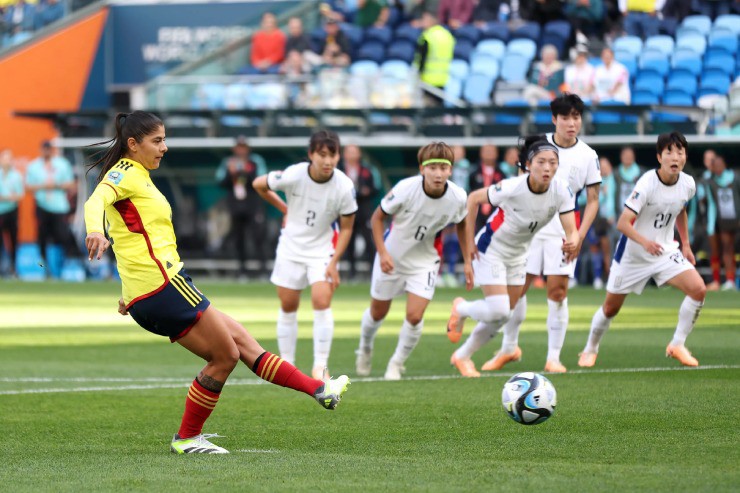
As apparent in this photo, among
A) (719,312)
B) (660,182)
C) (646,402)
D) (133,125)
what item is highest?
(133,125)

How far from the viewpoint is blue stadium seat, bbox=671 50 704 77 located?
80.6ft

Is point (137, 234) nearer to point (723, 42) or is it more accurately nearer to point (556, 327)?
point (556, 327)

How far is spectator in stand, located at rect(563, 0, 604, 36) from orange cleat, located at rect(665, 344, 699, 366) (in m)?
15.5

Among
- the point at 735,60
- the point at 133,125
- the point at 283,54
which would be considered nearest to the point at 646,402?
the point at 133,125

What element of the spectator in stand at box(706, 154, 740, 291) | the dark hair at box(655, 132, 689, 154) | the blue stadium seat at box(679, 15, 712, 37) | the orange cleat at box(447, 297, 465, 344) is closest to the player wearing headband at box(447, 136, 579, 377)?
the orange cleat at box(447, 297, 465, 344)

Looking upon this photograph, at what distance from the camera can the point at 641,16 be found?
1014 inches

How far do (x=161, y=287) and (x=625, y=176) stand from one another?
629 inches

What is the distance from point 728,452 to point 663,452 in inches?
13.1

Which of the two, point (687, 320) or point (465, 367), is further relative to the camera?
point (687, 320)

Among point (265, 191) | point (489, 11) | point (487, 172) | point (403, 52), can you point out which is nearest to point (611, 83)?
point (487, 172)

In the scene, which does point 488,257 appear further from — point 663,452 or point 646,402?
point 663,452

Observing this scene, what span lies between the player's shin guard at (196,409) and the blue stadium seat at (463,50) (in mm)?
20136

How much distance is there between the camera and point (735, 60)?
24578 millimetres

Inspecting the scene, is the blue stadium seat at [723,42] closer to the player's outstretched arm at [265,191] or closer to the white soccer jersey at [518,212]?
the white soccer jersey at [518,212]
